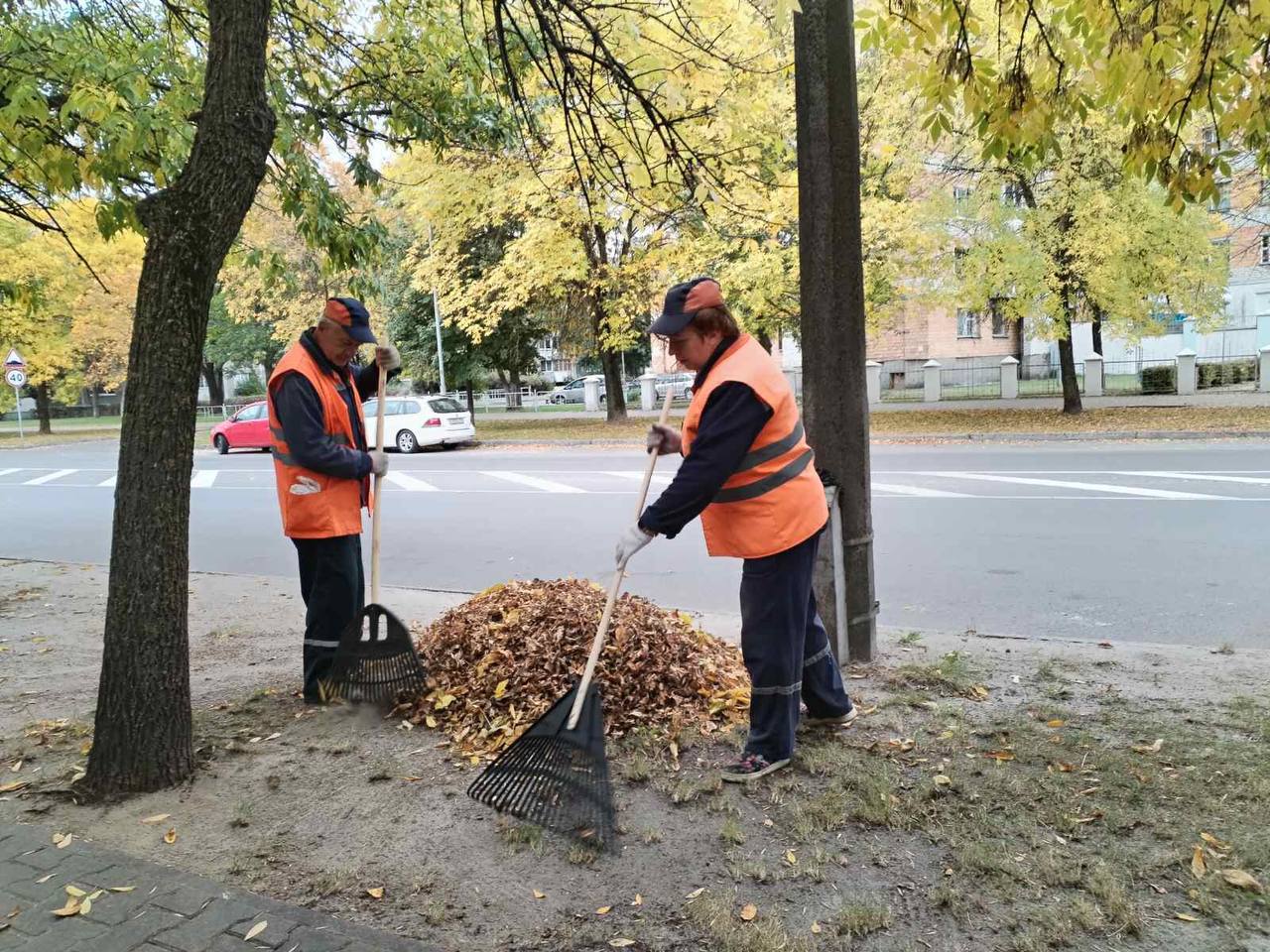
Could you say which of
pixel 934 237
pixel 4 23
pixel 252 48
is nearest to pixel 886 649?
pixel 252 48

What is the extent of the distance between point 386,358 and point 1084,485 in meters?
9.63

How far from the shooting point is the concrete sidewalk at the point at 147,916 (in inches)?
98.3

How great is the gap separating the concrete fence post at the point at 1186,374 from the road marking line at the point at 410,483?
20.8m

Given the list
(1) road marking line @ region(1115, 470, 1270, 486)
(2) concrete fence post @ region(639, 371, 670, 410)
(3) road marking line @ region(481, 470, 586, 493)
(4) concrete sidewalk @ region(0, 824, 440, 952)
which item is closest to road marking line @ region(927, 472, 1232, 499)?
(1) road marking line @ region(1115, 470, 1270, 486)

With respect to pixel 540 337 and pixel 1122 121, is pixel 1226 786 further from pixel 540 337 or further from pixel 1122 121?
pixel 540 337

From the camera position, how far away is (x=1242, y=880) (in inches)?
106

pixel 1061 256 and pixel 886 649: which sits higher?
pixel 1061 256

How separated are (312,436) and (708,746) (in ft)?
7.22

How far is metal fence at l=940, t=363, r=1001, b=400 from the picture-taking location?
26681 mm

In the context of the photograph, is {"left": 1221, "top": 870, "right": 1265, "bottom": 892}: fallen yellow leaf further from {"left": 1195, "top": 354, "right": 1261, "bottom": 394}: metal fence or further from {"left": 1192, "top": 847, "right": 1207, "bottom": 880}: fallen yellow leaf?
{"left": 1195, "top": 354, "right": 1261, "bottom": 394}: metal fence

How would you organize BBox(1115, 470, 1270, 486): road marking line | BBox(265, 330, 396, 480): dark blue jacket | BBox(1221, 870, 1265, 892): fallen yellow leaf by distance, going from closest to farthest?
BBox(1221, 870, 1265, 892): fallen yellow leaf
BBox(265, 330, 396, 480): dark blue jacket
BBox(1115, 470, 1270, 486): road marking line

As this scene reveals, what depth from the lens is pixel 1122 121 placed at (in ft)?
15.6

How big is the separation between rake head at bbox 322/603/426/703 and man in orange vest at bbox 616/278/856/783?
57.0 inches

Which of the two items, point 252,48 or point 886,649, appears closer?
point 252,48
